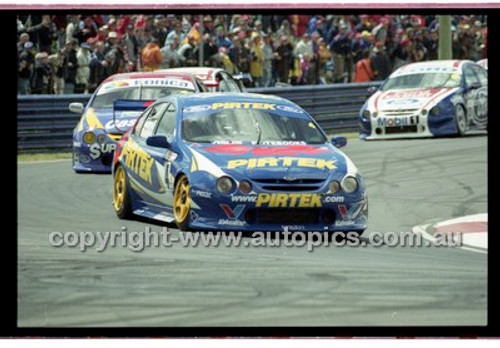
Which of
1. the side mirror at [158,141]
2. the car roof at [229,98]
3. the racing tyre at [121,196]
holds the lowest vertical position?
the racing tyre at [121,196]

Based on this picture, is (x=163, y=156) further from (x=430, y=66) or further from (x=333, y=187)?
(x=430, y=66)

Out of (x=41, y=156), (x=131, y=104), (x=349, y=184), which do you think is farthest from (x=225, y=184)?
(x=131, y=104)

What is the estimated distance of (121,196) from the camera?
1317cm

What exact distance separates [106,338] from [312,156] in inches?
126

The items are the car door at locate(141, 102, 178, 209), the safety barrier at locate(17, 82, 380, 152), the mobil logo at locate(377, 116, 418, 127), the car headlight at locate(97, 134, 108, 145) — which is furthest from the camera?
the mobil logo at locate(377, 116, 418, 127)

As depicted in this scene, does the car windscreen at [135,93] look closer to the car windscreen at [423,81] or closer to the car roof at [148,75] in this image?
the car roof at [148,75]

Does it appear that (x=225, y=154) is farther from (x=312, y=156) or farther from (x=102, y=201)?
(x=102, y=201)

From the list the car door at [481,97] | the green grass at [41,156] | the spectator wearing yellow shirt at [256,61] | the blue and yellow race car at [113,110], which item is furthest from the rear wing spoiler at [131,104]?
the car door at [481,97]

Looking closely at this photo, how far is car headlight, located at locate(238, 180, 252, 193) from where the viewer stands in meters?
11.7

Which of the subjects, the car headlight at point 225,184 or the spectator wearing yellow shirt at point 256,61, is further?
the spectator wearing yellow shirt at point 256,61

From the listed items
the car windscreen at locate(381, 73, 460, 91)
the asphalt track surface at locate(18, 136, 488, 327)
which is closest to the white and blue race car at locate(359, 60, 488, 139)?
the car windscreen at locate(381, 73, 460, 91)

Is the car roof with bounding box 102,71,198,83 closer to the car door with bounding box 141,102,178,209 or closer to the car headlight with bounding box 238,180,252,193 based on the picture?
the car door with bounding box 141,102,178,209

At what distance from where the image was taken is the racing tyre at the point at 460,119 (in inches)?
534
